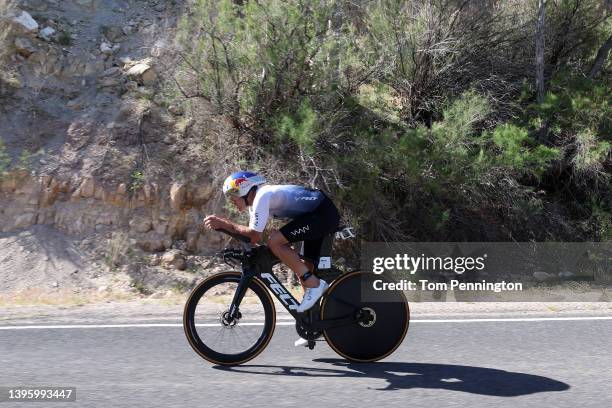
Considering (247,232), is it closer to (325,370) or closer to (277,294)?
(277,294)

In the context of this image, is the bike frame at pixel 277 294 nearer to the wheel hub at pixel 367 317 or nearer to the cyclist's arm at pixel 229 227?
the wheel hub at pixel 367 317

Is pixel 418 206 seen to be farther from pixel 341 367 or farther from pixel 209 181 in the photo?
pixel 341 367

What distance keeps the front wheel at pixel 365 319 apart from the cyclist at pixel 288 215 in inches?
6.7

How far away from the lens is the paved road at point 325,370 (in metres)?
5.32

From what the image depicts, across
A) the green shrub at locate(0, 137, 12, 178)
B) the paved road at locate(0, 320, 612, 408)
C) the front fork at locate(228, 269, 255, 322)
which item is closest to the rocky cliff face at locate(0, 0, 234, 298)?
the green shrub at locate(0, 137, 12, 178)

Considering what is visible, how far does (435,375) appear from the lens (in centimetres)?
596

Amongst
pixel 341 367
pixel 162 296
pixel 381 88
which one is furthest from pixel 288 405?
pixel 381 88

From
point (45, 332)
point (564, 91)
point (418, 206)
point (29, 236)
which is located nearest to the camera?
point (45, 332)

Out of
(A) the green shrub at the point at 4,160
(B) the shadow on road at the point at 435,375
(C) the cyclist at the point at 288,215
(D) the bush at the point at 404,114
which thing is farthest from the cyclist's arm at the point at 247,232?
(A) the green shrub at the point at 4,160

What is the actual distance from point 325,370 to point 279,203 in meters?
1.37

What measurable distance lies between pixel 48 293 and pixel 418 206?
5.65 meters

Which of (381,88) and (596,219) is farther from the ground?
(381,88)

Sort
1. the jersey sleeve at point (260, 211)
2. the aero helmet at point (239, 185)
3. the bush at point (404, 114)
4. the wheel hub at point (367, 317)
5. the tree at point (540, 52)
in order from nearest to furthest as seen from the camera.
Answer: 1. the jersey sleeve at point (260, 211)
2. the aero helmet at point (239, 185)
3. the wheel hub at point (367, 317)
4. the bush at point (404, 114)
5. the tree at point (540, 52)

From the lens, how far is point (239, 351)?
247 inches
